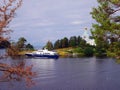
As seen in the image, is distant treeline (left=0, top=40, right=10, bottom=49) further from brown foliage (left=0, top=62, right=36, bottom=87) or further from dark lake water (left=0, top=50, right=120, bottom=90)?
dark lake water (left=0, top=50, right=120, bottom=90)

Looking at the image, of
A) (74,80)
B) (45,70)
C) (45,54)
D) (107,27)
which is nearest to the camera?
(107,27)

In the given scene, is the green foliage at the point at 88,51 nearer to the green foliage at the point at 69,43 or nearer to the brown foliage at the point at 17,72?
the green foliage at the point at 69,43

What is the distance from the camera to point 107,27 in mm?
23766

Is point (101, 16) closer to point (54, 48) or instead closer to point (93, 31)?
point (93, 31)

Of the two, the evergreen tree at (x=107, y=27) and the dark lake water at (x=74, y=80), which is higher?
the evergreen tree at (x=107, y=27)

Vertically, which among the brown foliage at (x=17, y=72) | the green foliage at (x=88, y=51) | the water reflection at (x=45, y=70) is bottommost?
the water reflection at (x=45, y=70)

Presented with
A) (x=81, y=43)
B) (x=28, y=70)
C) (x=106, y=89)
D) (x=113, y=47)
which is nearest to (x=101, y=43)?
(x=113, y=47)

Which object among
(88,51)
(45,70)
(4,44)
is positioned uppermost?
(88,51)

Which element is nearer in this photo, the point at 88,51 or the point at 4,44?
the point at 4,44

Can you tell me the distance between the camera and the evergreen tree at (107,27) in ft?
76.9

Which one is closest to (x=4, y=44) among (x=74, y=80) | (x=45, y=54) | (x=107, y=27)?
(x=107, y=27)

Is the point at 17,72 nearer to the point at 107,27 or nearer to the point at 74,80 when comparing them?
the point at 107,27

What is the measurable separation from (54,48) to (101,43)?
6492 inches

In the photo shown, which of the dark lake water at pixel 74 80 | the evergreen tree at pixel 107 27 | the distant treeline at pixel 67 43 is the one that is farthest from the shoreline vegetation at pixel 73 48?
the evergreen tree at pixel 107 27
